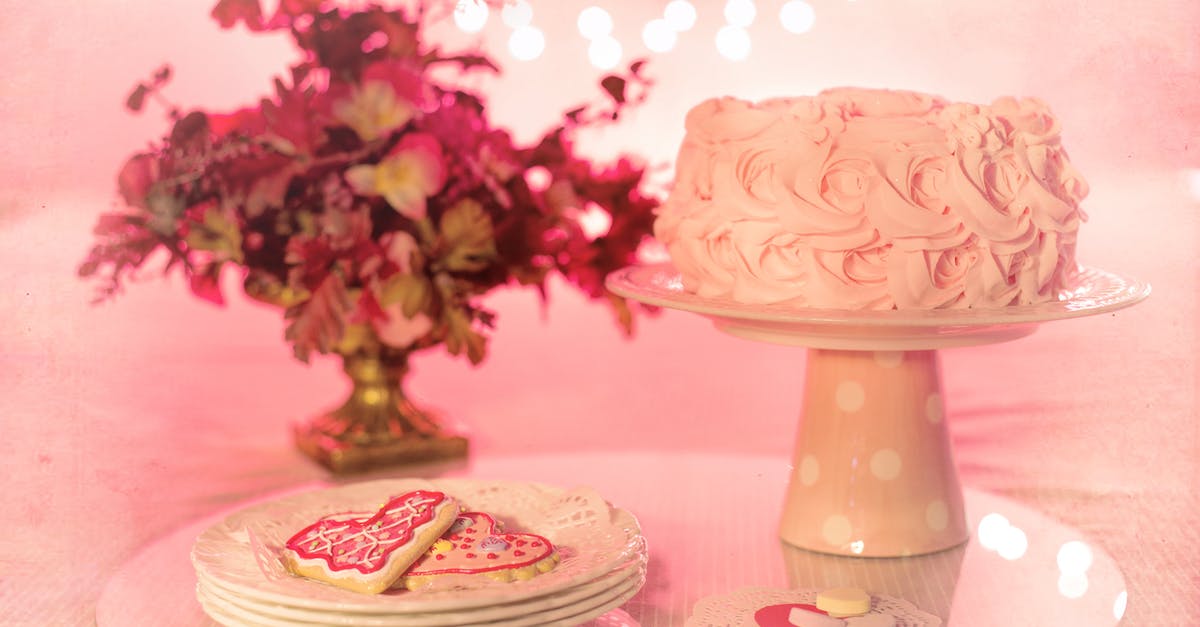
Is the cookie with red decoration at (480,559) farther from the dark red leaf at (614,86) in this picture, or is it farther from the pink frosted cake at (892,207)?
the dark red leaf at (614,86)

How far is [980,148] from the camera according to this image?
0.97 m

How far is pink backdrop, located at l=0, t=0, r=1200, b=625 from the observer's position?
4.25 ft

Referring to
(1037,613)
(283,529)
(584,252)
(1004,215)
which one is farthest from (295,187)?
(1037,613)

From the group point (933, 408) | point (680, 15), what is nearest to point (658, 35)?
point (680, 15)

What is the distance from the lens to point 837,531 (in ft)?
3.56

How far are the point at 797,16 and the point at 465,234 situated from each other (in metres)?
0.76

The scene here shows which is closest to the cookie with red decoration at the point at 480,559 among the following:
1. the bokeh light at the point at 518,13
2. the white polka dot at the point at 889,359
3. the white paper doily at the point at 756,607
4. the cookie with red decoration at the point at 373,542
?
the cookie with red decoration at the point at 373,542

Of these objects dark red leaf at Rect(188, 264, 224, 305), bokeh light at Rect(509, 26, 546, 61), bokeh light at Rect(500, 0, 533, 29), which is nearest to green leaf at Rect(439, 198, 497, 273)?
dark red leaf at Rect(188, 264, 224, 305)

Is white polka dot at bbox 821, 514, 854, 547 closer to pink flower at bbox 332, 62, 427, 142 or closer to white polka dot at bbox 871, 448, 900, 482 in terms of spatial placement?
white polka dot at bbox 871, 448, 900, 482

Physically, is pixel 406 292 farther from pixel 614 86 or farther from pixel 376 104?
pixel 614 86

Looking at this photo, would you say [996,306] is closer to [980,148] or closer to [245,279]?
[980,148]

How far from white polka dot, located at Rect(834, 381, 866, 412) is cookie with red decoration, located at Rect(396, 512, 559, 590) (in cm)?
32

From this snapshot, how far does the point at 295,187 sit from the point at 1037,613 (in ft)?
2.49

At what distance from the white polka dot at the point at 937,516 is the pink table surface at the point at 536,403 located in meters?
0.15
